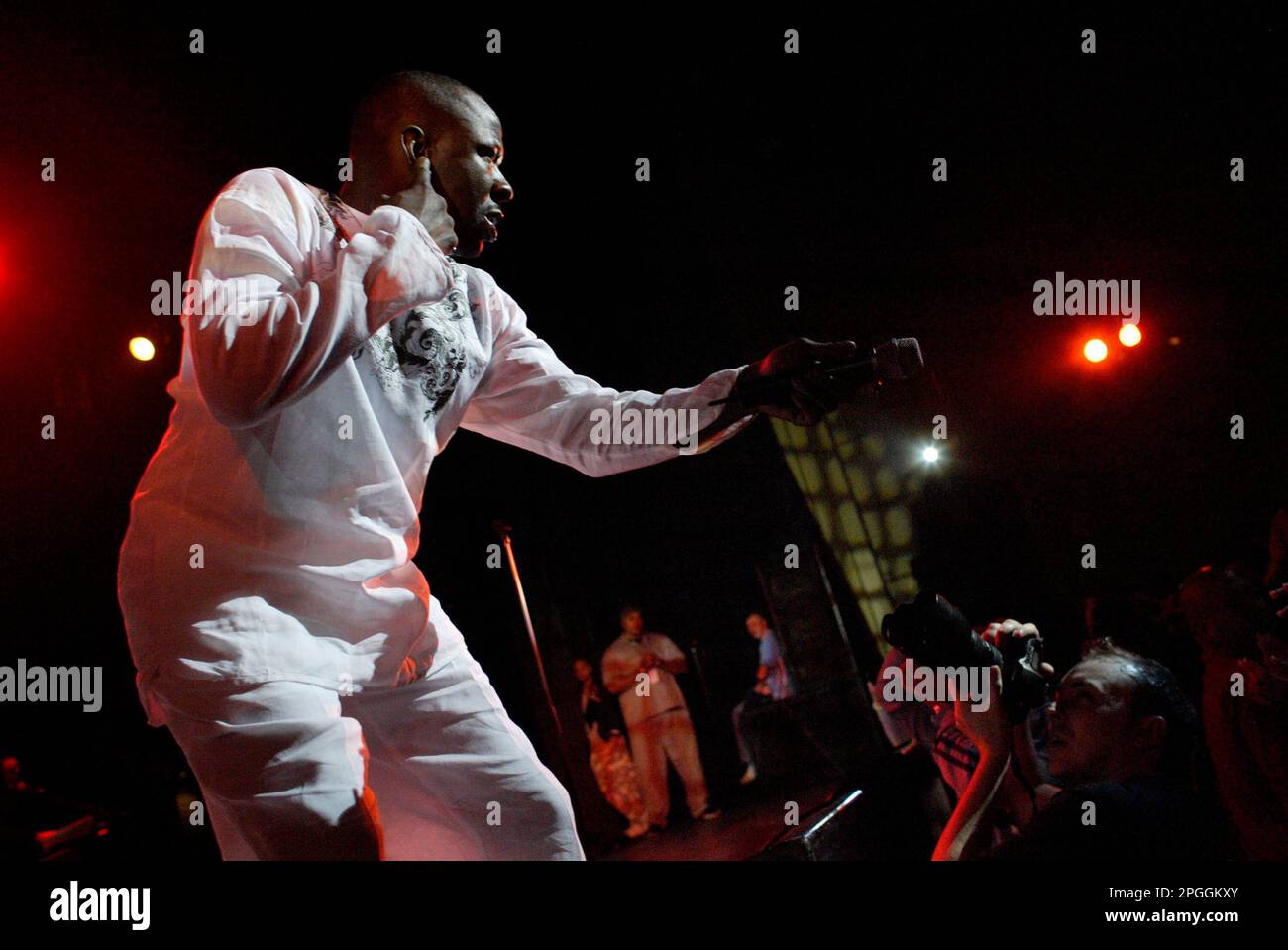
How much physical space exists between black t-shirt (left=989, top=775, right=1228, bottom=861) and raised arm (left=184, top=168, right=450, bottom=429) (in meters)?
1.35

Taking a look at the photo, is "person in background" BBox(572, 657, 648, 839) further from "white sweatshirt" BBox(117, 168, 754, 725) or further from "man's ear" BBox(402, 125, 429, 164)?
"man's ear" BBox(402, 125, 429, 164)

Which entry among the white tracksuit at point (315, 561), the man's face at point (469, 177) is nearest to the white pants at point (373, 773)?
the white tracksuit at point (315, 561)

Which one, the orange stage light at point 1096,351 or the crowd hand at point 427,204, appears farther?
the orange stage light at point 1096,351

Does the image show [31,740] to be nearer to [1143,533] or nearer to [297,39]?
[297,39]

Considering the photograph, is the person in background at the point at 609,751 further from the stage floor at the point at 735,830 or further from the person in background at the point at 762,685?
the person in background at the point at 762,685

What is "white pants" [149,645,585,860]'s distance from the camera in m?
1.29

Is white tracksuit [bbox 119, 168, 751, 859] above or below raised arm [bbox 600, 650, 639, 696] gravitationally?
above

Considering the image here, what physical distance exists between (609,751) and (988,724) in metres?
3.94

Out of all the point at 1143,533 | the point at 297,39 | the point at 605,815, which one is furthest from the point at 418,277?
the point at 605,815

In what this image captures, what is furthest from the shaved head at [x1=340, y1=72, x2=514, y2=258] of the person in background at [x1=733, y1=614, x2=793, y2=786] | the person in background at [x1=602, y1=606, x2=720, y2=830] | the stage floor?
the person in background at [x1=733, y1=614, x2=793, y2=786]

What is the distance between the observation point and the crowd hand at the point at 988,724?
6.00 ft

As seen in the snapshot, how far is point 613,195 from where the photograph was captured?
323cm

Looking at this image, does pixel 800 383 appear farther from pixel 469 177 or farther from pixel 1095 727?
pixel 1095 727

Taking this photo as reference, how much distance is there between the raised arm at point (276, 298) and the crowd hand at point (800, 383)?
66 centimetres
